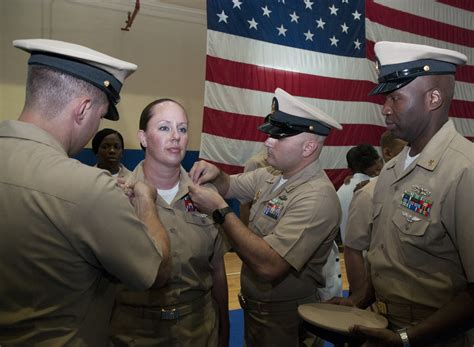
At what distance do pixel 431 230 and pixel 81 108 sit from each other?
3.82 feet

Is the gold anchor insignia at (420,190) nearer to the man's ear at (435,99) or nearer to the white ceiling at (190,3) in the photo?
the man's ear at (435,99)

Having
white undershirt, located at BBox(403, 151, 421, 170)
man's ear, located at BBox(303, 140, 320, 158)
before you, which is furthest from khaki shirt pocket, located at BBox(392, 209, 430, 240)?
man's ear, located at BBox(303, 140, 320, 158)

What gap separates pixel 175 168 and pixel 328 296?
5.34 ft

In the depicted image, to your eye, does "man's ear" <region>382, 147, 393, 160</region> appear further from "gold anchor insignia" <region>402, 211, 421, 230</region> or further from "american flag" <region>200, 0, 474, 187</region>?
"american flag" <region>200, 0, 474, 187</region>

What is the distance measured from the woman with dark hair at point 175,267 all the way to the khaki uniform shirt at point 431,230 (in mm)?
700

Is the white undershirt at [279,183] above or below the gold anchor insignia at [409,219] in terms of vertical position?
below

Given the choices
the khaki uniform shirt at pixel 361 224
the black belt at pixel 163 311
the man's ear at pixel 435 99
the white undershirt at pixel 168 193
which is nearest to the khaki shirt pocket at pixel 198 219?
the white undershirt at pixel 168 193

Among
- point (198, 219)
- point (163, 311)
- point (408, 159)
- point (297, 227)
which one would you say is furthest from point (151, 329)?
point (408, 159)

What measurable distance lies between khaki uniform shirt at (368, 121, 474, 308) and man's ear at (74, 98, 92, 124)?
1.11 m

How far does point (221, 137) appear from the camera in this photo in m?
4.73

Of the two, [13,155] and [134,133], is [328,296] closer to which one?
[13,155]

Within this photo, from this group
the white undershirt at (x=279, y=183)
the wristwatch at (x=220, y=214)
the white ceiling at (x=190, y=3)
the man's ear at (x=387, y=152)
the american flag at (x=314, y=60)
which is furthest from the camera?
the white ceiling at (x=190, y=3)

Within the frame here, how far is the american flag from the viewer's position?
465cm

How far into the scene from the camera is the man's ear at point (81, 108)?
3.64ft
